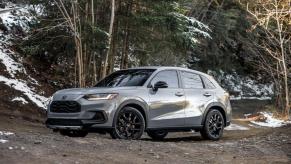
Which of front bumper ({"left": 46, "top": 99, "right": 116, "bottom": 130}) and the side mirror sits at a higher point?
the side mirror

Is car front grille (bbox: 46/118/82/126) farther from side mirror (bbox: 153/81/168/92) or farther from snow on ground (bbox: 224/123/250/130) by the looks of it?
snow on ground (bbox: 224/123/250/130)

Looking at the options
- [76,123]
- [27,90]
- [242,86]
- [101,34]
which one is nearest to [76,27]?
[101,34]

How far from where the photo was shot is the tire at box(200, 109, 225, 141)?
42.9ft

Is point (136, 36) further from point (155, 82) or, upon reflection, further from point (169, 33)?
point (155, 82)

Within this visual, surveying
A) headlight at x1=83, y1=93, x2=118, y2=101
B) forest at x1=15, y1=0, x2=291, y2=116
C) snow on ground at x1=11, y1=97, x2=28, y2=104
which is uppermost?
forest at x1=15, y1=0, x2=291, y2=116

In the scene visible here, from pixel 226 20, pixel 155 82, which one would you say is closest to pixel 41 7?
pixel 155 82

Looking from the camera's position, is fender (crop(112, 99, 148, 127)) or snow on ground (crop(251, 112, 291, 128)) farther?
snow on ground (crop(251, 112, 291, 128))

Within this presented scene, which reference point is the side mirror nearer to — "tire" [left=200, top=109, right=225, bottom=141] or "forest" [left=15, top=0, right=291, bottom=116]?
"tire" [left=200, top=109, right=225, bottom=141]

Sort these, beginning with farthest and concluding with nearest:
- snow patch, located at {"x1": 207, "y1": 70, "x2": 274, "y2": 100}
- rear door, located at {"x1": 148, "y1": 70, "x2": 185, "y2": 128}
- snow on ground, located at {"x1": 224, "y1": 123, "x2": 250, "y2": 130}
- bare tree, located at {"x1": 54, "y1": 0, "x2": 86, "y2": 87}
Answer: snow patch, located at {"x1": 207, "y1": 70, "x2": 274, "y2": 100}, snow on ground, located at {"x1": 224, "y1": 123, "x2": 250, "y2": 130}, bare tree, located at {"x1": 54, "y1": 0, "x2": 86, "y2": 87}, rear door, located at {"x1": 148, "y1": 70, "x2": 185, "y2": 128}

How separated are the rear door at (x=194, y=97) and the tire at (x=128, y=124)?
156 centimetres

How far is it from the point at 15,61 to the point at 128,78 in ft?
33.2

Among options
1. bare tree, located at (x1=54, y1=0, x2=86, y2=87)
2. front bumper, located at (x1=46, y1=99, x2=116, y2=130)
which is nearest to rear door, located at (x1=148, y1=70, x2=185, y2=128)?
front bumper, located at (x1=46, y1=99, x2=116, y2=130)

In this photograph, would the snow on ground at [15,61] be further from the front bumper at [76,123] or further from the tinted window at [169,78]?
the tinted window at [169,78]

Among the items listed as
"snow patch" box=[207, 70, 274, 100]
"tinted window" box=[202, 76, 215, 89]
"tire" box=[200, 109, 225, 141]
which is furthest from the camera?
"snow patch" box=[207, 70, 274, 100]
